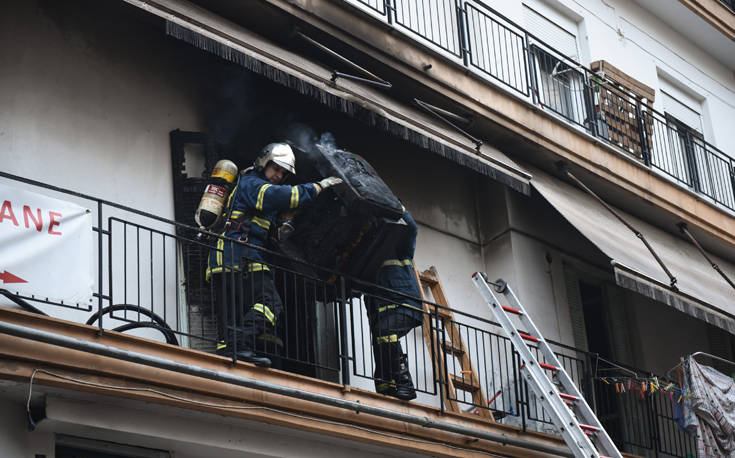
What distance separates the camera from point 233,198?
386 inches

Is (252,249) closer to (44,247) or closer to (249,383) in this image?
(249,383)

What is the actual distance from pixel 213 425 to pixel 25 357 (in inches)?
73.6

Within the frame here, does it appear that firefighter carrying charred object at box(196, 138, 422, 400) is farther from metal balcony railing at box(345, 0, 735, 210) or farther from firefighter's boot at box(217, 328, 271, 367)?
metal balcony railing at box(345, 0, 735, 210)

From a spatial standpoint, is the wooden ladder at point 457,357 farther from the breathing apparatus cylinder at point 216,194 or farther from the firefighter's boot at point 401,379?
the breathing apparatus cylinder at point 216,194

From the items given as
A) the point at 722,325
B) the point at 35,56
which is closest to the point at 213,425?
the point at 35,56

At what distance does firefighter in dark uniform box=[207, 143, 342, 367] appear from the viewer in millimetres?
9297

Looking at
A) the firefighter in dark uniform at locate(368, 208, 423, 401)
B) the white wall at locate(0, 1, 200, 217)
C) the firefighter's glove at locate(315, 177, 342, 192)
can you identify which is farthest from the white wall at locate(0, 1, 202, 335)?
the firefighter in dark uniform at locate(368, 208, 423, 401)

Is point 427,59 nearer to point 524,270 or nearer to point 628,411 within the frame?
point 524,270

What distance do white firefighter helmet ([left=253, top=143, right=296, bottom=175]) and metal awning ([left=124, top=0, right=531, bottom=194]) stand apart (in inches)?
20.7

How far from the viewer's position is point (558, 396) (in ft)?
33.5

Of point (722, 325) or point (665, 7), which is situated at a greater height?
point (665, 7)

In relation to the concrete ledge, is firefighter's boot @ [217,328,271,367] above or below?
above

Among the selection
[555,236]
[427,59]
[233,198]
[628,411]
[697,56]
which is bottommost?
[628,411]

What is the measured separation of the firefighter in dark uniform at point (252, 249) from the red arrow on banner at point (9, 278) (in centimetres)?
169
